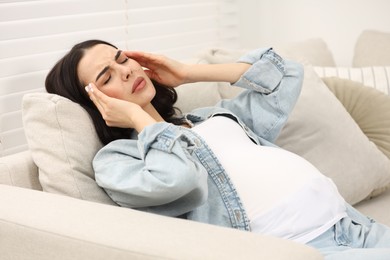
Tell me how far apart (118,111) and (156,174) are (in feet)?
0.86

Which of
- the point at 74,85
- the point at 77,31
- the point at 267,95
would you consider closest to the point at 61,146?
the point at 74,85

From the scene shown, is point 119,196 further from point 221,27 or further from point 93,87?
point 221,27

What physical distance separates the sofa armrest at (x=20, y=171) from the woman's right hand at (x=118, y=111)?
213mm

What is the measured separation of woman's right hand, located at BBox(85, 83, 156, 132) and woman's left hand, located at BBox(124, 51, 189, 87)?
0.25 meters

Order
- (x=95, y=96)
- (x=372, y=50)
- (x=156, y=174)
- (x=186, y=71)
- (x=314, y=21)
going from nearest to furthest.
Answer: (x=156, y=174) → (x=95, y=96) → (x=186, y=71) → (x=372, y=50) → (x=314, y=21)

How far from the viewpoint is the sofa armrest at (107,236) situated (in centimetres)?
113

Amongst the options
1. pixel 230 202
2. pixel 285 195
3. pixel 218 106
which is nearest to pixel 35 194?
pixel 230 202

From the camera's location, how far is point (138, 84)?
5.70 feet

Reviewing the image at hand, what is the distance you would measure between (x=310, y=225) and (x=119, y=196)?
46cm

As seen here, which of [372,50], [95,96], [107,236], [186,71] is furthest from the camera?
[372,50]

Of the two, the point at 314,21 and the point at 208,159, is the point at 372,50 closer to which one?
the point at 314,21

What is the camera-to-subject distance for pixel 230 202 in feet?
5.21

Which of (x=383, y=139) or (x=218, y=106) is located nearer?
(x=218, y=106)

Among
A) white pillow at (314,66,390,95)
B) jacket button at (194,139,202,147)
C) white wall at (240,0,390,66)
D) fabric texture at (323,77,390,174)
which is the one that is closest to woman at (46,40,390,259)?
jacket button at (194,139,202,147)
